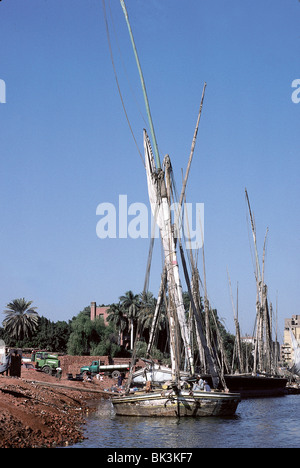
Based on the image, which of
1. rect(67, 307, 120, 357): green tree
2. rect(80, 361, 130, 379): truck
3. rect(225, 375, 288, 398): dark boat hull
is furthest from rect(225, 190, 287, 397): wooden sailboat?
rect(67, 307, 120, 357): green tree

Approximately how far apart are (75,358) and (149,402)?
53.6 m

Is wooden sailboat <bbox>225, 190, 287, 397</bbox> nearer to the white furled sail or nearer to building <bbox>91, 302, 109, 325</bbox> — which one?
the white furled sail

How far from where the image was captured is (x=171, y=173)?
142ft

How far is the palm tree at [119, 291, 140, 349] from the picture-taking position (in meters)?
116

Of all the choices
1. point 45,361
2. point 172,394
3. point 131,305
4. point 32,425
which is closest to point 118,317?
point 131,305

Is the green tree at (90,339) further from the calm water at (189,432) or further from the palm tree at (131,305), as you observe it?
the calm water at (189,432)

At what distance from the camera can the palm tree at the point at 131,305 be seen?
116375 mm

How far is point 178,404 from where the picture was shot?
1383 inches

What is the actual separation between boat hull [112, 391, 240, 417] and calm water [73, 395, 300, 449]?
454mm

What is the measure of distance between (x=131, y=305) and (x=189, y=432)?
87.7 metres

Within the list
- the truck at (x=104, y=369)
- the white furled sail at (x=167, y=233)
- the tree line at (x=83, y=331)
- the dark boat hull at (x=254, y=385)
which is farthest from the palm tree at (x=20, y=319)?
the white furled sail at (x=167, y=233)

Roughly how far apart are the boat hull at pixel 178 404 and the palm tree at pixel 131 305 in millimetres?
78276
